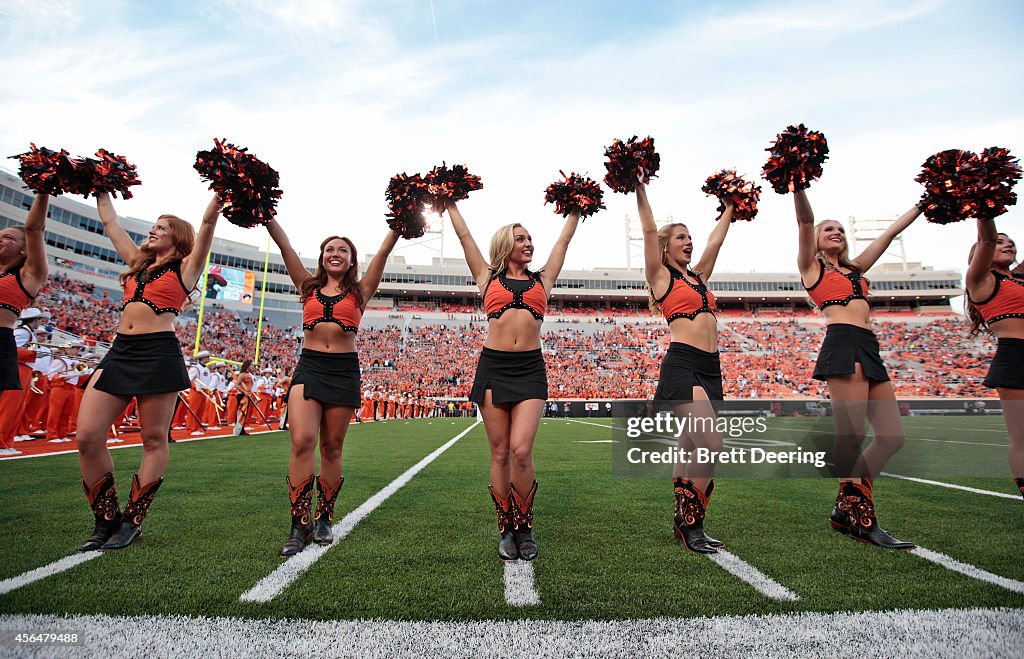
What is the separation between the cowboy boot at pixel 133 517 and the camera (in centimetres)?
307

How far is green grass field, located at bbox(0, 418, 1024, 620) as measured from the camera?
223 cm

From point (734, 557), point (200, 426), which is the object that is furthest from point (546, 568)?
point (200, 426)

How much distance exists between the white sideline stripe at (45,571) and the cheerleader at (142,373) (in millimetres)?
156

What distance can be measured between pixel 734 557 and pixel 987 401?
34.8 metres

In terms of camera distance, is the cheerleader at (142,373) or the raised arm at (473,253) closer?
the cheerleader at (142,373)

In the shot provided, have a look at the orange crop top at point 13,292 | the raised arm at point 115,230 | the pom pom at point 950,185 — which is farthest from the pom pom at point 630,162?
the orange crop top at point 13,292

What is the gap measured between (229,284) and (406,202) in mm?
33875

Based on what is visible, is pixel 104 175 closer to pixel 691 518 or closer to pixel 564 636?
pixel 564 636

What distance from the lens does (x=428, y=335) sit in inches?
2071

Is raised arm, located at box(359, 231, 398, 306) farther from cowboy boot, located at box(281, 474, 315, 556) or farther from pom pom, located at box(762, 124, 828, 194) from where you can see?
pom pom, located at box(762, 124, 828, 194)

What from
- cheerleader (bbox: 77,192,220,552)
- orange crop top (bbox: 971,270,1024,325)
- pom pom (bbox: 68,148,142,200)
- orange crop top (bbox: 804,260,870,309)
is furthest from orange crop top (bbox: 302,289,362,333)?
orange crop top (bbox: 971,270,1024,325)

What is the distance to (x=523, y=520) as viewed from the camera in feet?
10.5

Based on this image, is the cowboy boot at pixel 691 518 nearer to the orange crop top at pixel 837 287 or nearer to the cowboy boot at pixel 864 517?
the cowboy boot at pixel 864 517

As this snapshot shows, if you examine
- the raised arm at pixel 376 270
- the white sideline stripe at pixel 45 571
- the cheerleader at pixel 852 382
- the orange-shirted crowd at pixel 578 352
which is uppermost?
the raised arm at pixel 376 270
